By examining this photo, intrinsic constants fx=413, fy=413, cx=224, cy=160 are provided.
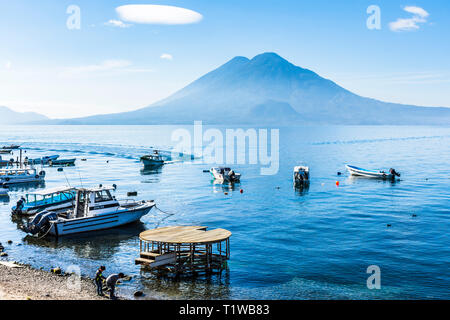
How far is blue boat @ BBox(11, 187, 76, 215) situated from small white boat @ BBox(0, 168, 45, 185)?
3152cm

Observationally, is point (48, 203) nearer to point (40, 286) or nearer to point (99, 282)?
point (40, 286)

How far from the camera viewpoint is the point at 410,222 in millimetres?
48281

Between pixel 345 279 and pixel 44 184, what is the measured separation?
68.3m

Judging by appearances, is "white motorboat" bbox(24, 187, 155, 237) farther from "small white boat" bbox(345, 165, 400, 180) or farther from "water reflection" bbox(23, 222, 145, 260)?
"small white boat" bbox(345, 165, 400, 180)

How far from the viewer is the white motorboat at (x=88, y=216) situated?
41156mm

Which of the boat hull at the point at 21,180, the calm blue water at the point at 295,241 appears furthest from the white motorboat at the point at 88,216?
the boat hull at the point at 21,180

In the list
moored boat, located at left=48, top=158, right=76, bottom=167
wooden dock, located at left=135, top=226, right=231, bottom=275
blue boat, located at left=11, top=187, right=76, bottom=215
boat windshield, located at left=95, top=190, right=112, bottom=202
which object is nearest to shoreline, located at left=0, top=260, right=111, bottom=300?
wooden dock, located at left=135, top=226, right=231, bottom=275

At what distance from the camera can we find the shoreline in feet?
82.3

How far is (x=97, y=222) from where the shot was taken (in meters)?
42.8

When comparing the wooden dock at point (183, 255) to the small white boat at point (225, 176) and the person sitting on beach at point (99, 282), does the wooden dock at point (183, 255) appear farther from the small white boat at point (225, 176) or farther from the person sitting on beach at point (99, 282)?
the small white boat at point (225, 176)

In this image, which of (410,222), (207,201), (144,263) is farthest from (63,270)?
(410,222)

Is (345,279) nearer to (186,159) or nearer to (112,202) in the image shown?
(112,202)
